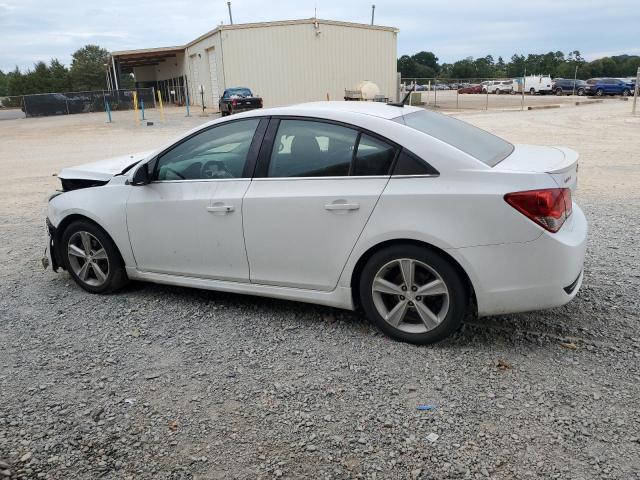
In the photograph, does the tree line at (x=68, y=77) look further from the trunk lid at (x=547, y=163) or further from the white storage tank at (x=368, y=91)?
the trunk lid at (x=547, y=163)

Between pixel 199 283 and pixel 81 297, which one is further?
pixel 81 297

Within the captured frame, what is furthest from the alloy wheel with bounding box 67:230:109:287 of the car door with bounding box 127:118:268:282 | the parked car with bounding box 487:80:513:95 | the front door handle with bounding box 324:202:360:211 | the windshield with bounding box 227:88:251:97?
the parked car with bounding box 487:80:513:95

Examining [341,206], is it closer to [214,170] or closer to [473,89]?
[214,170]

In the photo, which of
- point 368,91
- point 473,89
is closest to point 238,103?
point 368,91

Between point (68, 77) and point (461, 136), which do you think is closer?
point (461, 136)

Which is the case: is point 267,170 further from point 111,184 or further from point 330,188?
point 111,184

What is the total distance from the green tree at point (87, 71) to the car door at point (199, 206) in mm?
86719

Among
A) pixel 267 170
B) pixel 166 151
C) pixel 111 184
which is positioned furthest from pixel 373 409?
pixel 111 184

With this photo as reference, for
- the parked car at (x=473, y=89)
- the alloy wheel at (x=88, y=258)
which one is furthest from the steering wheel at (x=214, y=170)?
A: the parked car at (x=473, y=89)

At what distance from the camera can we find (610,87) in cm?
4556

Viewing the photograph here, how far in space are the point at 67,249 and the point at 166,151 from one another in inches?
55.8

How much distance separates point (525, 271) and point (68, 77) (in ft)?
304

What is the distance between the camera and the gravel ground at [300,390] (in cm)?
272

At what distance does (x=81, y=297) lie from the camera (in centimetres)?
494
